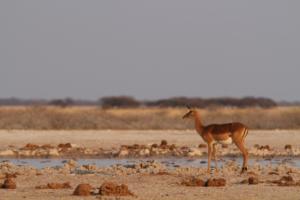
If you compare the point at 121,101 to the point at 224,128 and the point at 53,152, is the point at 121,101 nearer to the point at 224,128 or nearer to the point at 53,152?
the point at 53,152

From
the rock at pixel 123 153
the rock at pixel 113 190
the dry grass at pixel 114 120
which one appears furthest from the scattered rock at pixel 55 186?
the dry grass at pixel 114 120

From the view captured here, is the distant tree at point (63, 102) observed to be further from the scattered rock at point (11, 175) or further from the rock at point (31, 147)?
the scattered rock at point (11, 175)

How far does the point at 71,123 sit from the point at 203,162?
21063 mm

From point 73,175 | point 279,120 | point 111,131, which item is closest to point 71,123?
point 111,131

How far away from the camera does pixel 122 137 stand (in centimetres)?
4425

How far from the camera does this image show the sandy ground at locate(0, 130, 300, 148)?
4122 centimetres

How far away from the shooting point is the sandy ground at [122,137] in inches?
1623

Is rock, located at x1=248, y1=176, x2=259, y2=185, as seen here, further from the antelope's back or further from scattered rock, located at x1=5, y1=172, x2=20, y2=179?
scattered rock, located at x1=5, y1=172, x2=20, y2=179

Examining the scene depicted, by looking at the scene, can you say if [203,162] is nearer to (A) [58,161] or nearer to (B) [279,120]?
(A) [58,161]

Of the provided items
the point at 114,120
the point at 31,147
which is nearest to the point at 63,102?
the point at 114,120

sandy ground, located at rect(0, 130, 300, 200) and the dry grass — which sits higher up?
the dry grass

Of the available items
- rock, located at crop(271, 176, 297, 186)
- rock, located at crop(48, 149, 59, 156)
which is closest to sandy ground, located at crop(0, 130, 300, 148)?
rock, located at crop(48, 149, 59, 156)

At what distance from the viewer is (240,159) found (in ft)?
108

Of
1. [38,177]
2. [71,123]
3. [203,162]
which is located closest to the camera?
[38,177]
